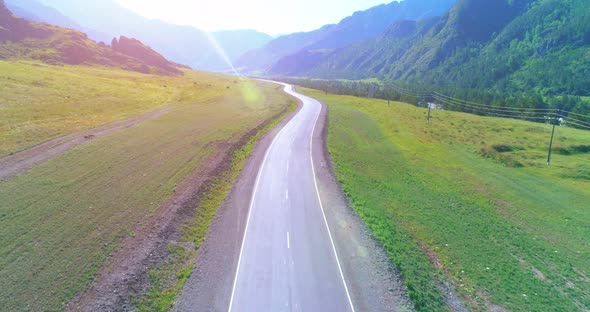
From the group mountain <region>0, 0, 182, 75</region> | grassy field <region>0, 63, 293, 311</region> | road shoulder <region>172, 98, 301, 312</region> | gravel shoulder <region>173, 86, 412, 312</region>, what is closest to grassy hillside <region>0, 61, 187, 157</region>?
grassy field <region>0, 63, 293, 311</region>

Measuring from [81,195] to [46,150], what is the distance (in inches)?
605

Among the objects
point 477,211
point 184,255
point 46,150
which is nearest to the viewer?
point 184,255

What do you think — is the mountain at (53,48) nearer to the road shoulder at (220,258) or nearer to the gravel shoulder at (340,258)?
the road shoulder at (220,258)

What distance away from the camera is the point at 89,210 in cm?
2525

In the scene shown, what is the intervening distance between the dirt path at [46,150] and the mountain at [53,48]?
10209 centimetres

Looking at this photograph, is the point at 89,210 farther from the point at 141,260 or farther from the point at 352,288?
the point at 352,288

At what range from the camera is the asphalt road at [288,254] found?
Answer: 1798 centimetres

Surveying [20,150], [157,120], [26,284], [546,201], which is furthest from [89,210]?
[546,201]

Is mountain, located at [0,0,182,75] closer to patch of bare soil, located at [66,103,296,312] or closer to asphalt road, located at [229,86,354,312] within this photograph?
patch of bare soil, located at [66,103,296,312]

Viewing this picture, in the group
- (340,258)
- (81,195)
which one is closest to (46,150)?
(81,195)

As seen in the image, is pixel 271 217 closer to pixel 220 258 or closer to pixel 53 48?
pixel 220 258

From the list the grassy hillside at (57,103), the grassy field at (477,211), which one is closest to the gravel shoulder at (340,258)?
the grassy field at (477,211)

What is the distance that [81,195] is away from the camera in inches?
1085

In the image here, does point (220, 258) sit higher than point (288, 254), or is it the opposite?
point (288, 254)
